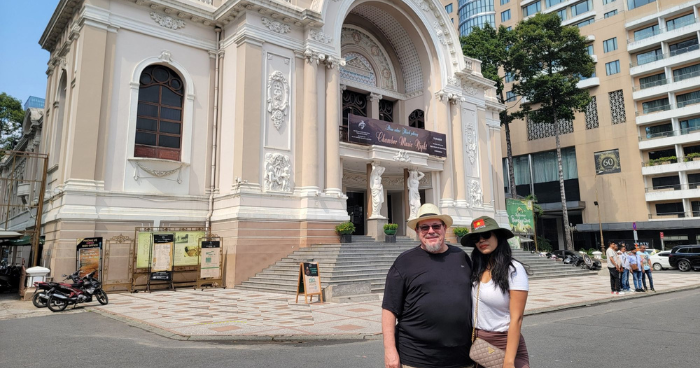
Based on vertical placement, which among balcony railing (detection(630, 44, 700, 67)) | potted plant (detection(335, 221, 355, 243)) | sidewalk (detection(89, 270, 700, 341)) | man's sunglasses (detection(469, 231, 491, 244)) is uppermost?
balcony railing (detection(630, 44, 700, 67))

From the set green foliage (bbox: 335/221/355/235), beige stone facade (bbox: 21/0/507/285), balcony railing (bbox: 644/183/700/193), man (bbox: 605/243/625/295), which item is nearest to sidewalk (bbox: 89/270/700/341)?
man (bbox: 605/243/625/295)

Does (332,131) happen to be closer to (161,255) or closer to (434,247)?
(161,255)

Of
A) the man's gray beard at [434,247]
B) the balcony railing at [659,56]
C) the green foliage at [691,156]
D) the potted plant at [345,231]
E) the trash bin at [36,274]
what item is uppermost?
the balcony railing at [659,56]

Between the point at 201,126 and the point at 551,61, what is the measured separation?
2817 centimetres

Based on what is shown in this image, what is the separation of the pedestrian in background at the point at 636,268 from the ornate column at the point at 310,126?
36.5 ft

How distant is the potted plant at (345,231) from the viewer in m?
18.8

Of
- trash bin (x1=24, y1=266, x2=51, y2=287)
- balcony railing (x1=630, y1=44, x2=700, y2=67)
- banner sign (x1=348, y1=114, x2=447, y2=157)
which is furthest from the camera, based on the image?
balcony railing (x1=630, y1=44, x2=700, y2=67)

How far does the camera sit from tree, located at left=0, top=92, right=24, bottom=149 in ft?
107

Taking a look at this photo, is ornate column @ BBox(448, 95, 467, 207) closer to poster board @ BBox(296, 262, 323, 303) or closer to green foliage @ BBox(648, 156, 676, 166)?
poster board @ BBox(296, 262, 323, 303)

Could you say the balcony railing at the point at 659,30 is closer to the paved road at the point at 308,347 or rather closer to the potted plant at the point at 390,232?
the potted plant at the point at 390,232

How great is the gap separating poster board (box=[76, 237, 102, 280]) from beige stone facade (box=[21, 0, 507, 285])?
1.12m

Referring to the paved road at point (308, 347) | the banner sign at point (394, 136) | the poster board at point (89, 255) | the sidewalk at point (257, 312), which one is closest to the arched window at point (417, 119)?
the banner sign at point (394, 136)

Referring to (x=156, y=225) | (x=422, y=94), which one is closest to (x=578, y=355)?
(x=156, y=225)

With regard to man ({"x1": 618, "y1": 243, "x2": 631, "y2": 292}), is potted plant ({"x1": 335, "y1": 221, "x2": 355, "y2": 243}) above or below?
above
